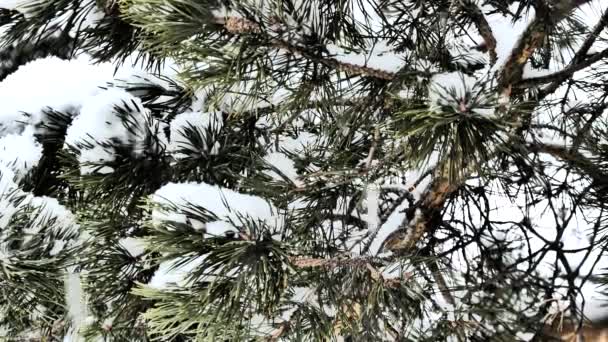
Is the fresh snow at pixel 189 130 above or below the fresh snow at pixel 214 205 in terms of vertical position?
above

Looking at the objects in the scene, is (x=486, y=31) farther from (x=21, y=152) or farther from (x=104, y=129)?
(x=21, y=152)

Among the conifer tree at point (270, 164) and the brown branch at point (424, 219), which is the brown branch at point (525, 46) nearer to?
the conifer tree at point (270, 164)

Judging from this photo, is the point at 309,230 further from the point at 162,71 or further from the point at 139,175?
the point at 162,71

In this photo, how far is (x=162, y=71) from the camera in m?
1.08

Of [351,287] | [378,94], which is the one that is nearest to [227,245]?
[351,287]

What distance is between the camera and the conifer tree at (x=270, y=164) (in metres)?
0.65

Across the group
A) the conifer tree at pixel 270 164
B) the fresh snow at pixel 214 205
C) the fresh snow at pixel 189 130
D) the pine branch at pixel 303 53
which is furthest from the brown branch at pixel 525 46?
the fresh snow at pixel 189 130

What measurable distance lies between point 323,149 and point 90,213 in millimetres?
402

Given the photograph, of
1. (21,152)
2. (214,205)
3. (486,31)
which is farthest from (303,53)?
(21,152)

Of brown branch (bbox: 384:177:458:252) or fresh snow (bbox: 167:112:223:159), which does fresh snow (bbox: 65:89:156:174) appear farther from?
brown branch (bbox: 384:177:458:252)

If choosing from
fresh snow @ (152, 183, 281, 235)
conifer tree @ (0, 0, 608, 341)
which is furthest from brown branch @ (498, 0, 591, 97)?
fresh snow @ (152, 183, 281, 235)

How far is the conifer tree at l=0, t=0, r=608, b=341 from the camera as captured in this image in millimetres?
649

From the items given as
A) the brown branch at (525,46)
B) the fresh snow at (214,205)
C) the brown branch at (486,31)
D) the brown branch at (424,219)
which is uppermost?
the brown branch at (486,31)

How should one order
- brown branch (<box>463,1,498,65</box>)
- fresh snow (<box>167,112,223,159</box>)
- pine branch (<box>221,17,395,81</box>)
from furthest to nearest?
fresh snow (<box>167,112,223,159</box>)
brown branch (<box>463,1,498,65</box>)
pine branch (<box>221,17,395,81</box>)
